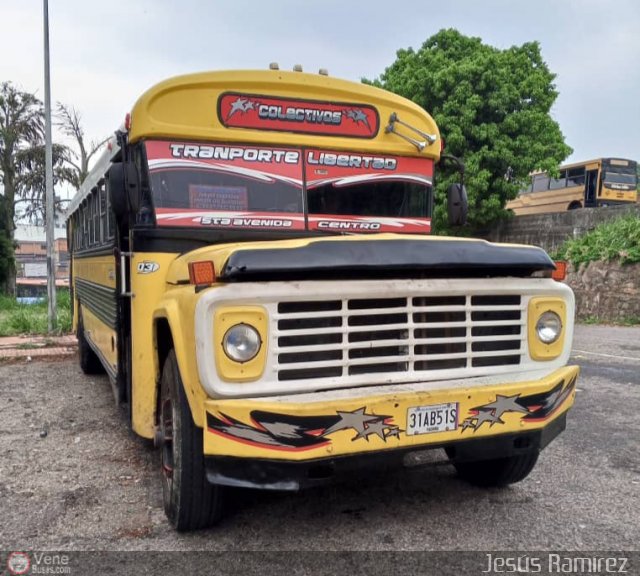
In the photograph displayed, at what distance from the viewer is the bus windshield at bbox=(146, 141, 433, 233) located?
12.8ft

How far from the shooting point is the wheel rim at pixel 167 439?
11.1ft

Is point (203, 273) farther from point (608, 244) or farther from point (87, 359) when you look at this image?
point (608, 244)

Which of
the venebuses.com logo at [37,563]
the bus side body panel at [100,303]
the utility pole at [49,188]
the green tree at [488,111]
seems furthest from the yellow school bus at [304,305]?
the green tree at [488,111]

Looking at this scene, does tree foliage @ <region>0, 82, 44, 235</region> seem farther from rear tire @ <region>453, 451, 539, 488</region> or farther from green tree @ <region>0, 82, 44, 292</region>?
rear tire @ <region>453, 451, 539, 488</region>

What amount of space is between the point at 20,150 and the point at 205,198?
25.2 meters

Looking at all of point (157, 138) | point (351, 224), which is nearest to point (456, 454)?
point (351, 224)

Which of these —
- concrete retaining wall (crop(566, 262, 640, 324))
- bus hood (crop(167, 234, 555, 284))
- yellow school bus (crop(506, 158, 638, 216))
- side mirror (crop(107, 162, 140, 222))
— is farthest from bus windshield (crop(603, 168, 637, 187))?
side mirror (crop(107, 162, 140, 222))

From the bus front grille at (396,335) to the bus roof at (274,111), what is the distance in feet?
5.44

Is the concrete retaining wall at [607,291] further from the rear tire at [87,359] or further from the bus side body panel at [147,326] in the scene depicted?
the bus side body panel at [147,326]

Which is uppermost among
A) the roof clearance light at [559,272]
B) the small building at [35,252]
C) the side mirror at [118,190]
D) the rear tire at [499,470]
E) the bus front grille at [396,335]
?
the side mirror at [118,190]

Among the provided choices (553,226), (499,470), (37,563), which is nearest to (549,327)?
(499,470)

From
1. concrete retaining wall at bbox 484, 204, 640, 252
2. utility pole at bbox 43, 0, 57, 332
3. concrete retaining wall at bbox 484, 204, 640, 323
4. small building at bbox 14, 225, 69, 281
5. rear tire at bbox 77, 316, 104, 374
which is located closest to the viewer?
rear tire at bbox 77, 316, 104, 374

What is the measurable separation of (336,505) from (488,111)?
17.4m

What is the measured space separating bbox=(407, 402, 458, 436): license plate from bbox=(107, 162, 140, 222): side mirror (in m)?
2.12
